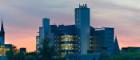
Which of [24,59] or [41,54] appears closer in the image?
[41,54]

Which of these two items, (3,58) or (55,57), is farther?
(3,58)

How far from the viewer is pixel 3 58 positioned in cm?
18838

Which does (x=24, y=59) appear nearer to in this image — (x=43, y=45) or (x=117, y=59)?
(x=117, y=59)

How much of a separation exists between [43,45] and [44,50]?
1017 millimetres

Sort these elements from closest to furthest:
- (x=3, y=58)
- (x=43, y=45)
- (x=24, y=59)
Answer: (x=43, y=45)
(x=24, y=59)
(x=3, y=58)

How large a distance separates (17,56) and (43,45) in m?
57.6

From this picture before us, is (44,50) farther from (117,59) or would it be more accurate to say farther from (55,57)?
(117,59)

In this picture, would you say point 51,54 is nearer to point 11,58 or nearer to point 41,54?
point 41,54

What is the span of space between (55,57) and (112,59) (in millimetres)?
95581

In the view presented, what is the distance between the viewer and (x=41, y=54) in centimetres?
9869

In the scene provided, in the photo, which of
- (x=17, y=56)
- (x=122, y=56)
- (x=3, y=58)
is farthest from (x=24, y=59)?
(x=122, y=56)

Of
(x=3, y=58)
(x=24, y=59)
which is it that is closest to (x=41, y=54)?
(x=24, y=59)

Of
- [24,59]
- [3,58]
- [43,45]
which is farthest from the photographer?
[3,58]

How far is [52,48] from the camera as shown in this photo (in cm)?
9838
